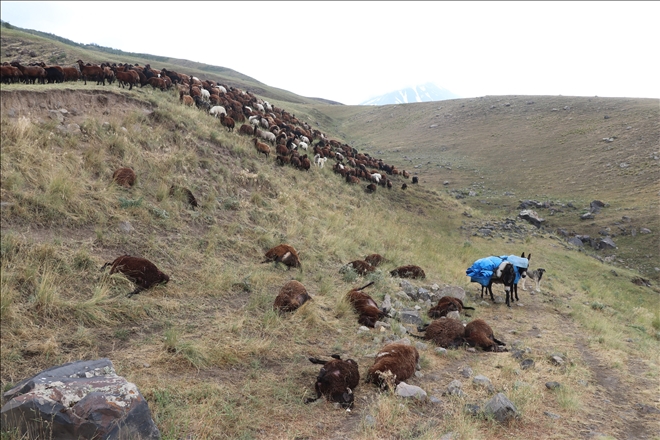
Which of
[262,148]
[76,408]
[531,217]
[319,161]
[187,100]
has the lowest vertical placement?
[531,217]

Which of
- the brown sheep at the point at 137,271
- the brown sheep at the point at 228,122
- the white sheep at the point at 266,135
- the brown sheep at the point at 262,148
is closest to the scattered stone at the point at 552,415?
the brown sheep at the point at 137,271

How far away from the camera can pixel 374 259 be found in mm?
10297

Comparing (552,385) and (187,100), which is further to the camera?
(187,100)

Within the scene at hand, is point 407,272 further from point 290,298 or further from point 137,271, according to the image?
point 137,271

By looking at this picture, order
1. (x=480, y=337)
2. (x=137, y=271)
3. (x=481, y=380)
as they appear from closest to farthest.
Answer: (x=481, y=380) < (x=137, y=271) < (x=480, y=337)

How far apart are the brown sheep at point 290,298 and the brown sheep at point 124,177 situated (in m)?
4.25

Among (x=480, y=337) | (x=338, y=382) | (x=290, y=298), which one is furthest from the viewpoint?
(x=480, y=337)

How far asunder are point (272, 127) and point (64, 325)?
48.5 feet

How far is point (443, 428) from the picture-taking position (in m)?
3.86

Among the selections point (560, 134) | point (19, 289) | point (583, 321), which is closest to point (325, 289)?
point (19, 289)

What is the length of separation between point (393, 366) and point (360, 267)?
4.49m

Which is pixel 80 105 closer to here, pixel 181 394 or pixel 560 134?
pixel 181 394

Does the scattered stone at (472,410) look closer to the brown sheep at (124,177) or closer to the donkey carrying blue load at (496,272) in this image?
the donkey carrying blue load at (496,272)

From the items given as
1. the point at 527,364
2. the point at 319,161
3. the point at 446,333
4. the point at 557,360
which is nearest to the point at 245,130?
the point at 319,161
